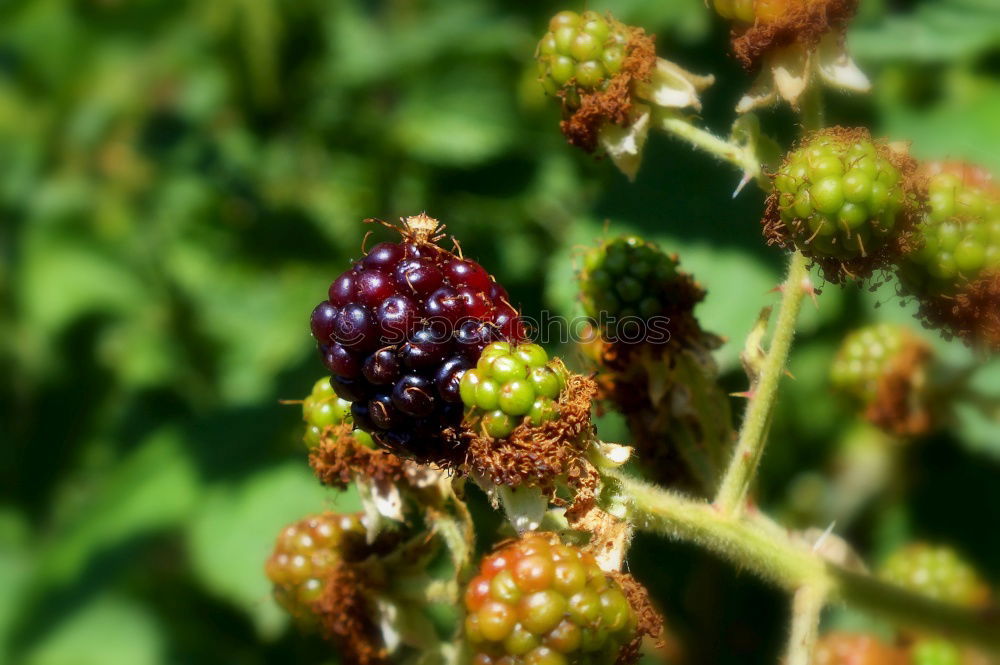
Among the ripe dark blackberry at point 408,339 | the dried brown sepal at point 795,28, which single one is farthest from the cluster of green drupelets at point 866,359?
the ripe dark blackberry at point 408,339

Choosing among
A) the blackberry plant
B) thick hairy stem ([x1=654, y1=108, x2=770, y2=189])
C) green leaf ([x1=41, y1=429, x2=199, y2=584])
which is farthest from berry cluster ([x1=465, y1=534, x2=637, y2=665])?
green leaf ([x1=41, y1=429, x2=199, y2=584])

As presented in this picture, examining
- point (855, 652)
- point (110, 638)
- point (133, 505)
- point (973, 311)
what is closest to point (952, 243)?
point (973, 311)

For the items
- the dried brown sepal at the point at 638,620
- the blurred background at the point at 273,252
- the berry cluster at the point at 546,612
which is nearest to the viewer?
the berry cluster at the point at 546,612

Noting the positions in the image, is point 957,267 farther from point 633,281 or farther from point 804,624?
point 804,624

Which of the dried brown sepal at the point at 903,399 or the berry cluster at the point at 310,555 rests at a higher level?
the dried brown sepal at the point at 903,399

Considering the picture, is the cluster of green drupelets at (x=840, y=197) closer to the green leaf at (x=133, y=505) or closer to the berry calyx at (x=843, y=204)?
the berry calyx at (x=843, y=204)

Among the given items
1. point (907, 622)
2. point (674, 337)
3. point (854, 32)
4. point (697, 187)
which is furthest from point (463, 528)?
point (854, 32)

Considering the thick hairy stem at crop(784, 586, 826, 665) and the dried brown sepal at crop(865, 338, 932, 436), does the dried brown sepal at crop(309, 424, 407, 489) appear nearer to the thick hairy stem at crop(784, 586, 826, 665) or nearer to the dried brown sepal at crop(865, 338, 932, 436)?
the thick hairy stem at crop(784, 586, 826, 665)
